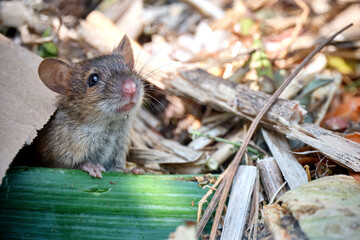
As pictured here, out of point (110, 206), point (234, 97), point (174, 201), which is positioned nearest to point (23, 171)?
point (110, 206)

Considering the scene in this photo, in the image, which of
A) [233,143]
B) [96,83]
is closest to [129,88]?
[96,83]

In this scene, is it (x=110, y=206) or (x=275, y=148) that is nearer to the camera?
(x=110, y=206)

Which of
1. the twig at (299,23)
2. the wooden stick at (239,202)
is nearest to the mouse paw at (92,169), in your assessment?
the wooden stick at (239,202)

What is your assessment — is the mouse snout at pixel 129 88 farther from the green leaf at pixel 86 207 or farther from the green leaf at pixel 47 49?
the green leaf at pixel 47 49

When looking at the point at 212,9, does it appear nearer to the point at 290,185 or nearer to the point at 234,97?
the point at 234,97

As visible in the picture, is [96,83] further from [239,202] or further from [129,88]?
[239,202]
